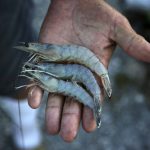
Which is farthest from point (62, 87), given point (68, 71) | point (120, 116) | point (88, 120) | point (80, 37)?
point (120, 116)

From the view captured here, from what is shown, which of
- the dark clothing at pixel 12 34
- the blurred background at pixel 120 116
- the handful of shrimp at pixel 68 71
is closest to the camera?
the handful of shrimp at pixel 68 71

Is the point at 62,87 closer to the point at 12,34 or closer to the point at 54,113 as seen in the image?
the point at 54,113

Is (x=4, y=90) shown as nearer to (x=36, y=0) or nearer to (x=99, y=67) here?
(x=36, y=0)

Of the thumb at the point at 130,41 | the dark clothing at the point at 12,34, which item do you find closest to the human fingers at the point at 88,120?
the thumb at the point at 130,41

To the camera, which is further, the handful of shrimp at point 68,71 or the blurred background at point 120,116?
the blurred background at point 120,116

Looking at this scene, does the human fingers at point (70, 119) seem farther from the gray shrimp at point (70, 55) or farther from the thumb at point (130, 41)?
the thumb at point (130, 41)

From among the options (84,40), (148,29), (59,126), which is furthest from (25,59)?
(148,29)

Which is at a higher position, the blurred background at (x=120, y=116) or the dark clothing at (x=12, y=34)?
→ the dark clothing at (x=12, y=34)
